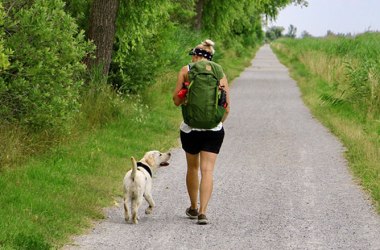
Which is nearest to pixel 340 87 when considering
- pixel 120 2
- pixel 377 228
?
pixel 120 2

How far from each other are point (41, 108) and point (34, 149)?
1.05 m

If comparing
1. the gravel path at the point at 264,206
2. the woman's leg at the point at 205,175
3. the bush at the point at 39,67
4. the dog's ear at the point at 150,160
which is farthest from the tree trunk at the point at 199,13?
the woman's leg at the point at 205,175

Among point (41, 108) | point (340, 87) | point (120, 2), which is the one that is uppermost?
point (120, 2)

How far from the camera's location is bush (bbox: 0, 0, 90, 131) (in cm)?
973

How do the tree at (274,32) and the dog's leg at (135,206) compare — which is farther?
the tree at (274,32)

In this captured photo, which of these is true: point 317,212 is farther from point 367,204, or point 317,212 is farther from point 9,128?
point 9,128

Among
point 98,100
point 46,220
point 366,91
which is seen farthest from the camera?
point 366,91

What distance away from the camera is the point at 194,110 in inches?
316

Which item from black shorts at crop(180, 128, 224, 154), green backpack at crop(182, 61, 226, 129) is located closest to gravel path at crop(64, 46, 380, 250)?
black shorts at crop(180, 128, 224, 154)

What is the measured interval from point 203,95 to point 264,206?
6.44 ft

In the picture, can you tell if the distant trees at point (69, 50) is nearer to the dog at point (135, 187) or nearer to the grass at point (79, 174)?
the grass at point (79, 174)

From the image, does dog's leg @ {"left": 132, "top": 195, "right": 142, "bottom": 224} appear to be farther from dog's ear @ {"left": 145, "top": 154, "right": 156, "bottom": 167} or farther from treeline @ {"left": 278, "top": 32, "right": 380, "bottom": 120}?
treeline @ {"left": 278, "top": 32, "right": 380, "bottom": 120}

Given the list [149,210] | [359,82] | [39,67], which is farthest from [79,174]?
[359,82]

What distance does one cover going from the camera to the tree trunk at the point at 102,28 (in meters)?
A: 15.2
